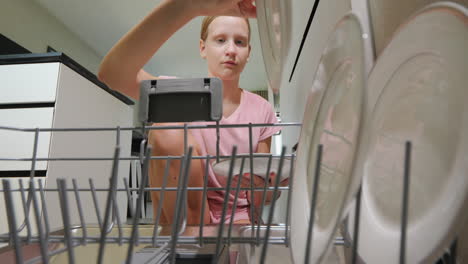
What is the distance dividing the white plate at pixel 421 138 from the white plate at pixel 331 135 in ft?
0.08

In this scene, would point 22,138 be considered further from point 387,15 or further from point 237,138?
point 387,15

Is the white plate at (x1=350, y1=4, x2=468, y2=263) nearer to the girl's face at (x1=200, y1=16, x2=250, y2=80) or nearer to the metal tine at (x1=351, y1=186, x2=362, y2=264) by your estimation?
the metal tine at (x1=351, y1=186, x2=362, y2=264)

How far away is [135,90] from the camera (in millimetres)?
649

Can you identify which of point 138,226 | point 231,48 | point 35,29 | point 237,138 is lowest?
point 138,226

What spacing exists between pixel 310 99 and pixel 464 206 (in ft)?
0.64

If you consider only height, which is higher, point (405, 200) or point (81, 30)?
point (81, 30)

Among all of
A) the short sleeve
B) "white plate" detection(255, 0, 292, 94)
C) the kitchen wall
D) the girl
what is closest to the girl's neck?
the girl

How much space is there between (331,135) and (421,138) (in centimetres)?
7

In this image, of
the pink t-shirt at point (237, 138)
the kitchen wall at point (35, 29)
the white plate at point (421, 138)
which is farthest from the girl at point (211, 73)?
the kitchen wall at point (35, 29)

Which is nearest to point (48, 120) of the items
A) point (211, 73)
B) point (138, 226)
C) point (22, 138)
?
point (22, 138)

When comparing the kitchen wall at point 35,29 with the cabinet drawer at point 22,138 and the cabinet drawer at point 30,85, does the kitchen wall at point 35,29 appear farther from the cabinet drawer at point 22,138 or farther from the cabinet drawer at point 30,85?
the cabinet drawer at point 22,138

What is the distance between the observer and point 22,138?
45.8 inches

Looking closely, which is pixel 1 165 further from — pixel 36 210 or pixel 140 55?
pixel 36 210

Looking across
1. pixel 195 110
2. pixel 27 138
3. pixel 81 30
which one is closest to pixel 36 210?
pixel 195 110
